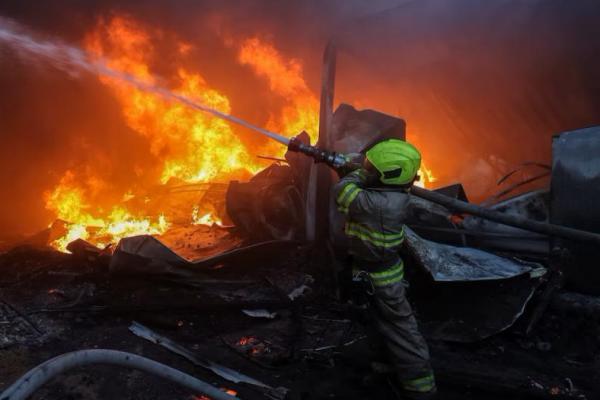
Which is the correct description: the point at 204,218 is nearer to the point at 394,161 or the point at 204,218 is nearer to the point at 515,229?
the point at 515,229

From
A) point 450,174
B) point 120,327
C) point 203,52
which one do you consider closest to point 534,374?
point 120,327

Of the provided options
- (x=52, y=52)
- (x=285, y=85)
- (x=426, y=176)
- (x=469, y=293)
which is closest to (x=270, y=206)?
(x=469, y=293)

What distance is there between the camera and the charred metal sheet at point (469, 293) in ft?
15.0

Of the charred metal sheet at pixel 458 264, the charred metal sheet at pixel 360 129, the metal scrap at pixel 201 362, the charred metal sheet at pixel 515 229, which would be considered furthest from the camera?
Answer: the charred metal sheet at pixel 360 129

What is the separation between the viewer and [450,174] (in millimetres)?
10680

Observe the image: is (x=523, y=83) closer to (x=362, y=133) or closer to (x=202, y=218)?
(x=362, y=133)

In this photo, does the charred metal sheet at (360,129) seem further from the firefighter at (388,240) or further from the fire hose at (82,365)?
the fire hose at (82,365)

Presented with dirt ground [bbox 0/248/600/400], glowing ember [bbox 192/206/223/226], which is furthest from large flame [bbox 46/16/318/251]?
A: dirt ground [bbox 0/248/600/400]

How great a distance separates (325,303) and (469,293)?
1.60m

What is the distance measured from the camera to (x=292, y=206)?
22.3 ft

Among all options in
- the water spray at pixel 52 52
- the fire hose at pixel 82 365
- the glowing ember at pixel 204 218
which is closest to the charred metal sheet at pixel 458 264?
the fire hose at pixel 82 365

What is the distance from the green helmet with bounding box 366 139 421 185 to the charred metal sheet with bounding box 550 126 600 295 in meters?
2.72

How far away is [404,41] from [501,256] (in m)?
4.52

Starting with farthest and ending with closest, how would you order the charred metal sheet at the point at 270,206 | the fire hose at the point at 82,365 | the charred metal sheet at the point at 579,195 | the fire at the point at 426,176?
the fire at the point at 426,176 < the charred metal sheet at the point at 270,206 < the charred metal sheet at the point at 579,195 < the fire hose at the point at 82,365
